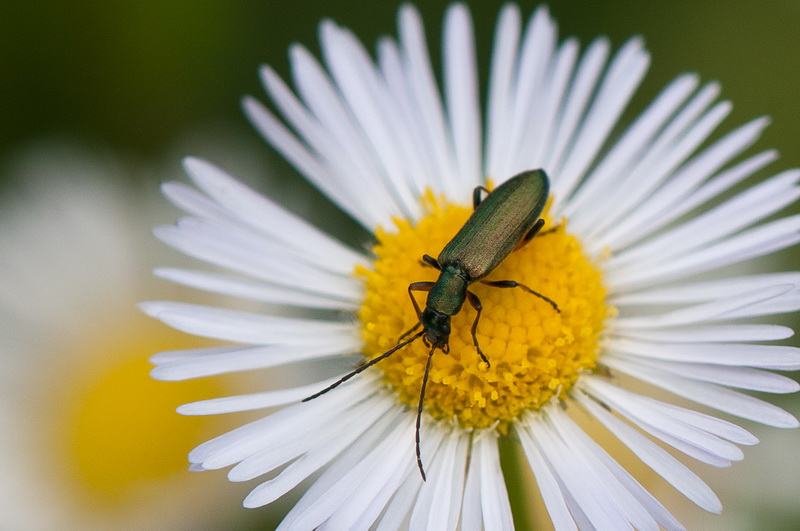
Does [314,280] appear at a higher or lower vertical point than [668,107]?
higher

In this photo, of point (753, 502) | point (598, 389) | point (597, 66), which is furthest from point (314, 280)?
point (753, 502)

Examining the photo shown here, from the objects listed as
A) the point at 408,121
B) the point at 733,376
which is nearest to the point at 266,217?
the point at 408,121

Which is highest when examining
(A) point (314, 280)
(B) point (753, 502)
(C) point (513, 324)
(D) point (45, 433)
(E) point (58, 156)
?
(E) point (58, 156)

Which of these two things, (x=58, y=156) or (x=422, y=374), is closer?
(x=422, y=374)

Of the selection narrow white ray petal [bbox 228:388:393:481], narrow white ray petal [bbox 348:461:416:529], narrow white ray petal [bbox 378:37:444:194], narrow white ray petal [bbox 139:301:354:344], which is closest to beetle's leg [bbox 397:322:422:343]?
narrow white ray petal [bbox 228:388:393:481]

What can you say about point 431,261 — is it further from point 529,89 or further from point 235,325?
point 529,89

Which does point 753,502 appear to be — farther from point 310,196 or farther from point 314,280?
point 310,196
